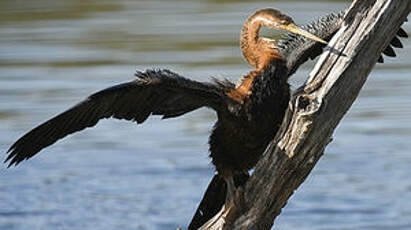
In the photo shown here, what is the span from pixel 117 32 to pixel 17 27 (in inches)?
53.2

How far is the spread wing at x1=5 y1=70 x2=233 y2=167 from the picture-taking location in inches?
215

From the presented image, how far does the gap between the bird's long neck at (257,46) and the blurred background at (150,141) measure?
283cm

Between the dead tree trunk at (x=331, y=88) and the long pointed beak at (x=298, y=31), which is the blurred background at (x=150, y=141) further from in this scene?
the dead tree trunk at (x=331, y=88)

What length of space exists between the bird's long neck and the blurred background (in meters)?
2.83

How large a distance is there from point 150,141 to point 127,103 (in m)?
4.48

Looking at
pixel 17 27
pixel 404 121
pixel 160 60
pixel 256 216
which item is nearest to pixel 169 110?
pixel 256 216

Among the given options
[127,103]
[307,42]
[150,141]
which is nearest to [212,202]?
[127,103]

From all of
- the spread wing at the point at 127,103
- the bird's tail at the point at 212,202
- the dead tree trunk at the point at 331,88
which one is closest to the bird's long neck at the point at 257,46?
the spread wing at the point at 127,103

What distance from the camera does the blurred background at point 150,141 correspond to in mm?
8727

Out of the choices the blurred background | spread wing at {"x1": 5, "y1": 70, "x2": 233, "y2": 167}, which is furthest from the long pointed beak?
the blurred background

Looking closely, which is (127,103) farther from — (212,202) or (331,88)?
(331,88)

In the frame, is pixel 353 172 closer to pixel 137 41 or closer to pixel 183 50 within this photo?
pixel 183 50

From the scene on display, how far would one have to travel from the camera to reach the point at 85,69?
12094 millimetres

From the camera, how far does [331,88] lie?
17.0ft
